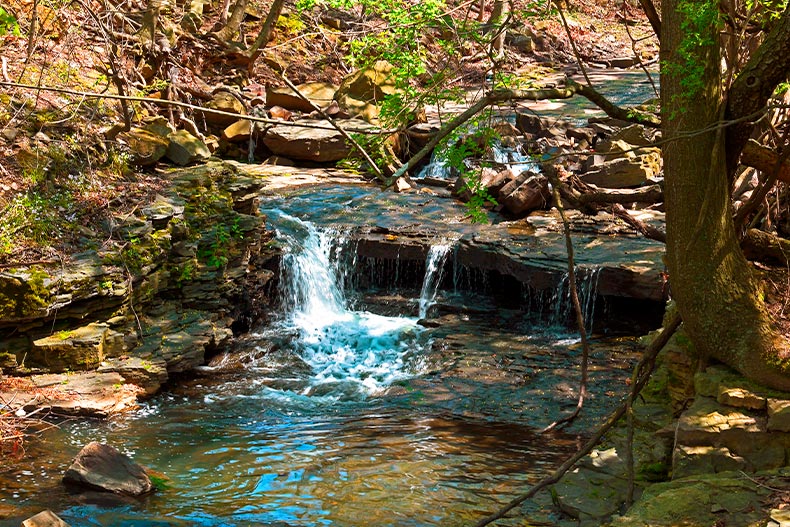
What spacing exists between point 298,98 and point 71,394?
1051 cm

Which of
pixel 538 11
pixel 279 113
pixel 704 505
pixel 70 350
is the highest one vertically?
pixel 279 113

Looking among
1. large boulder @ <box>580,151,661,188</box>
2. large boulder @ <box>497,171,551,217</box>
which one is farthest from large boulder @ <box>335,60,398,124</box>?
large boulder @ <box>580,151,661,188</box>

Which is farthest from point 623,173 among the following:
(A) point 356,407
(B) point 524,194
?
(A) point 356,407

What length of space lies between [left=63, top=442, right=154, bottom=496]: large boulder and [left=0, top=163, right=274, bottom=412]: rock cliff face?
2.40 m

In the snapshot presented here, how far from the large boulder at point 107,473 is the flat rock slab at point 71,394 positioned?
4.98ft

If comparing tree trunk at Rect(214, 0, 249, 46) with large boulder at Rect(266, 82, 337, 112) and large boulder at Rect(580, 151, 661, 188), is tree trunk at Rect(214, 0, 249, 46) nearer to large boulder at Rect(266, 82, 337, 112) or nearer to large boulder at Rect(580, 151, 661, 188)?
large boulder at Rect(266, 82, 337, 112)

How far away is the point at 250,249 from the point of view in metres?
11.4

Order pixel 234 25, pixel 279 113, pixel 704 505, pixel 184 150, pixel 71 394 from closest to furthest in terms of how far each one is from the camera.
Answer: pixel 704 505, pixel 71 394, pixel 184 150, pixel 279 113, pixel 234 25

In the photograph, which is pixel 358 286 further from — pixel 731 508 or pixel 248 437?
pixel 731 508

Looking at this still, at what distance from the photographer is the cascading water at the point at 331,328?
9.57 m

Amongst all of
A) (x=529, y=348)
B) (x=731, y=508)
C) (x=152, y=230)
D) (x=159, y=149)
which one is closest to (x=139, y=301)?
(x=152, y=230)

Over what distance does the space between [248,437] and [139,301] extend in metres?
2.75

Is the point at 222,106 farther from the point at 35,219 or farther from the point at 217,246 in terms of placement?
the point at 35,219

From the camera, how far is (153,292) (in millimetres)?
9578
